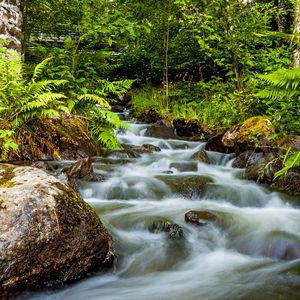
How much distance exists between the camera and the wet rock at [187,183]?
211 inches

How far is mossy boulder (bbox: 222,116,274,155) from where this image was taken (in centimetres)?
620

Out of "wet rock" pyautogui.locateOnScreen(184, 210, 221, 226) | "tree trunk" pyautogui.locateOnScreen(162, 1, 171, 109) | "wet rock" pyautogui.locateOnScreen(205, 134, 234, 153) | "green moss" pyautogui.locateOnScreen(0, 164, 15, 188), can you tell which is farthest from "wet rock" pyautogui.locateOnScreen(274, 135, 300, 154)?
"tree trunk" pyautogui.locateOnScreen(162, 1, 171, 109)

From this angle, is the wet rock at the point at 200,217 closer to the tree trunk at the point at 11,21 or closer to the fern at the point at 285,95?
the fern at the point at 285,95

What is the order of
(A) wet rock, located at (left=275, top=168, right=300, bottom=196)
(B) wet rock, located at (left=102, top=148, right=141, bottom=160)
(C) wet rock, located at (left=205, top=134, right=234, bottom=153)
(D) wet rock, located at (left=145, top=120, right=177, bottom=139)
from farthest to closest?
(D) wet rock, located at (left=145, top=120, right=177, bottom=139), (C) wet rock, located at (left=205, top=134, right=234, bottom=153), (B) wet rock, located at (left=102, top=148, right=141, bottom=160), (A) wet rock, located at (left=275, top=168, right=300, bottom=196)

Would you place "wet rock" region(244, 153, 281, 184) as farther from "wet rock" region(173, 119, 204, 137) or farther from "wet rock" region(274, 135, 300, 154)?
"wet rock" region(173, 119, 204, 137)

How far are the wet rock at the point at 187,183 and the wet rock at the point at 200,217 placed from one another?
1000 millimetres

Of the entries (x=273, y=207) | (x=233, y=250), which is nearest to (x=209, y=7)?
(x=273, y=207)

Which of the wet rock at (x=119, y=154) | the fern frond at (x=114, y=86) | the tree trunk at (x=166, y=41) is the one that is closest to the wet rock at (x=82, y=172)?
the wet rock at (x=119, y=154)

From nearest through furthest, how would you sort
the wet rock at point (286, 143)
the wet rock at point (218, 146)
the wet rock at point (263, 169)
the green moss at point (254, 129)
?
the wet rock at point (263, 169) → the wet rock at point (286, 143) → the green moss at point (254, 129) → the wet rock at point (218, 146)

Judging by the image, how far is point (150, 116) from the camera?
10516 mm

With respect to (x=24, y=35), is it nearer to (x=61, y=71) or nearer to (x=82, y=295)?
(x=61, y=71)

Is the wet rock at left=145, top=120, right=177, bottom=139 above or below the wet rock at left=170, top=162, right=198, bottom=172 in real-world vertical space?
above

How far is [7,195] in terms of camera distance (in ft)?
9.46

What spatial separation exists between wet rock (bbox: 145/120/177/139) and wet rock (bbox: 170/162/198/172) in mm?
2658
